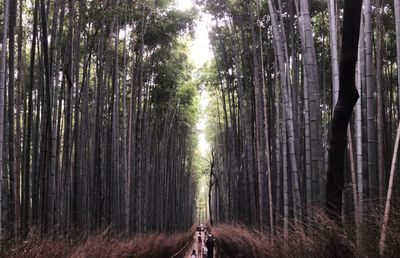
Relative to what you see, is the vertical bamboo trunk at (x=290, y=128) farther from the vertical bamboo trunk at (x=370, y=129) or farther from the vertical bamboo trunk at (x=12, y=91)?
the vertical bamboo trunk at (x=12, y=91)

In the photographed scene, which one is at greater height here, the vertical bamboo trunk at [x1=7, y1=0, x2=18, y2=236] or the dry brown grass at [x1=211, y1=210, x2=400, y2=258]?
the vertical bamboo trunk at [x1=7, y1=0, x2=18, y2=236]

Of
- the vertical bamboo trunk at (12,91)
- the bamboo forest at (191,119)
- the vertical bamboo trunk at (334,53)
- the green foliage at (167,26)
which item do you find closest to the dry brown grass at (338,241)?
the bamboo forest at (191,119)

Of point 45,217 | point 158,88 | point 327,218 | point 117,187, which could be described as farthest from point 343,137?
point 158,88

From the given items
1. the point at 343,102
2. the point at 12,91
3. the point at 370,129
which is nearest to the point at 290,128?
the point at 370,129

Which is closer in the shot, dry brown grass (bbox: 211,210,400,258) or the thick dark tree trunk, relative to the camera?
dry brown grass (bbox: 211,210,400,258)

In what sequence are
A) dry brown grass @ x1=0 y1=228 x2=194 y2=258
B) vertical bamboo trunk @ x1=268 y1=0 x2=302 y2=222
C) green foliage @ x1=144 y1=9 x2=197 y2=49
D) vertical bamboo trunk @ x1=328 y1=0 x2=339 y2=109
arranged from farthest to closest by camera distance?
green foliage @ x1=144 y1=9 x2=197 y2=49 < vertical bamboo trunk @ x1=268 y1=0 x2=302 y2=222 < vertical bamboo trunk @ x1=328 y1=0 x2=339 y2=109 < dry brown grass @ x1=0 y1=228 x2=194 y2=258

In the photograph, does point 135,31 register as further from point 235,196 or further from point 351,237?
point 351,237

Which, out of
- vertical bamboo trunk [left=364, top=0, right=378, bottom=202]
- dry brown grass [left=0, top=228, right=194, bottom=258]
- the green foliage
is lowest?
dry brown grass [left=0, top=228, right=194, bottom=258]

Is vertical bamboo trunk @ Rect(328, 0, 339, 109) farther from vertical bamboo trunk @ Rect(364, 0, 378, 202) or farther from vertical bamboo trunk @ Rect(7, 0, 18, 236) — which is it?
vertical bamboo trunk @ Rect(7, 0, 18, 236)

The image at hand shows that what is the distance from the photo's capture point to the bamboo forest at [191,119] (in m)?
3.09

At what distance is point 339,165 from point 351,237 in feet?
1.44

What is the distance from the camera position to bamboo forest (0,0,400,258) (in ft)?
10.1

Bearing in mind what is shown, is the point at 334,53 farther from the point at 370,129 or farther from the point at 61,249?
the point at 61,249

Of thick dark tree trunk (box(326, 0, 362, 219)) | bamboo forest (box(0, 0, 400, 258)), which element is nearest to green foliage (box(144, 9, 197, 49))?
bamboo forest (box(0, 0, 400, 258))
